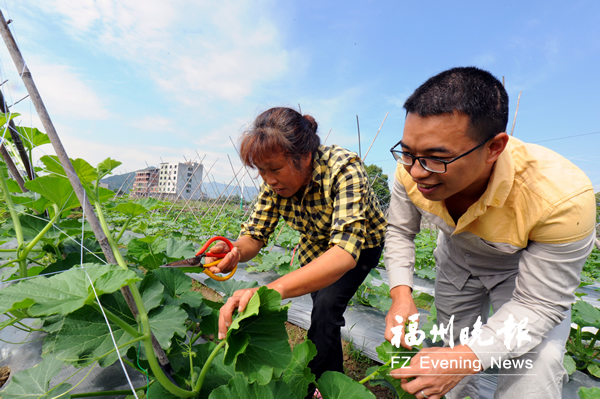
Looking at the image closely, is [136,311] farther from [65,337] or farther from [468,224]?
[468,224]

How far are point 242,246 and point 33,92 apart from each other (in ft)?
3.56

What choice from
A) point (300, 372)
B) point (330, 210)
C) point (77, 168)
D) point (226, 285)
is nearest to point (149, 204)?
point (77, 168)

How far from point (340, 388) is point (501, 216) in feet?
2.92

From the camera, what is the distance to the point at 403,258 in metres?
1.49

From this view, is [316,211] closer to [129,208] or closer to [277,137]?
[277,137]

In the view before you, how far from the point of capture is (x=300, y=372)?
3.83ft

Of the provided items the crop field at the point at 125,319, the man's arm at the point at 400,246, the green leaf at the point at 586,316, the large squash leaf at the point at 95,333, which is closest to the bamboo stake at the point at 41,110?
the crop field at the point at 125,319

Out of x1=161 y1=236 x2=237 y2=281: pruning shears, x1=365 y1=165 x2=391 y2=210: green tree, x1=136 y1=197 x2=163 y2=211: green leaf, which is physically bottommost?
x1=365 y1=165 x2=391 y2=210: green tree

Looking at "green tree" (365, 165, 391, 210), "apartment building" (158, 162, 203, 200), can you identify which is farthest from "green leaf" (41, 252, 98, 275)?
"apartment building" (158, 162, 203, 200)

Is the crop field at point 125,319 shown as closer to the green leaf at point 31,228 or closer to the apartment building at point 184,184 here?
the green leaf at point 31,228

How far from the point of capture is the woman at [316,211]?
1234 millimetres

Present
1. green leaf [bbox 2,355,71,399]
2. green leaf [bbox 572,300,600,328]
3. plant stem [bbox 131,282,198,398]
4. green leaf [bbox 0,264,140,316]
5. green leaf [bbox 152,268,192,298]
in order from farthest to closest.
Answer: green leaf [bbox 572,300,600,328], green leaf [bbox 152,268,192,298], green leaf [bbox 2,355,71,399], plant stem [bbox 131,282,198,398], green leaf [bbox 0,264,140,316]

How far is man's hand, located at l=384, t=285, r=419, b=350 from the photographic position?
3.92 ft

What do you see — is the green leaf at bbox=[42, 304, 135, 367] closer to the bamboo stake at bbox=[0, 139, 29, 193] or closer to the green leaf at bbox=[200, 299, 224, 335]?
the green leaf at bbox=[200, 299, 224, 335]
